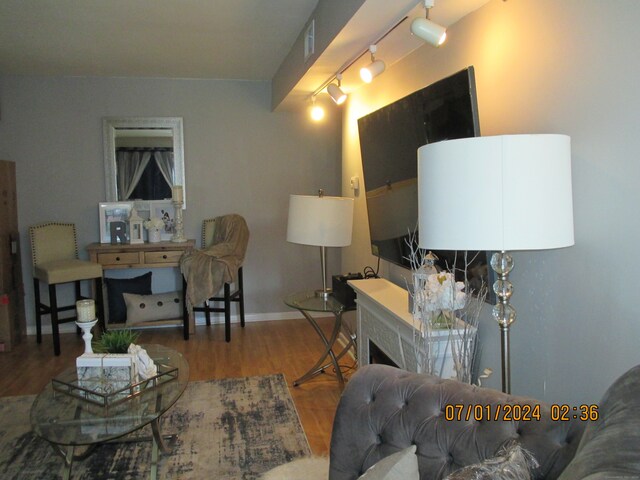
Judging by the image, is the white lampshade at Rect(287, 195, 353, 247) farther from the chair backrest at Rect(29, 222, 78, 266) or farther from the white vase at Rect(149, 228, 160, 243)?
the chair backrest at Rect(29, 222, 78, 266)

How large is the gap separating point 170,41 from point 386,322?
8.48 feet

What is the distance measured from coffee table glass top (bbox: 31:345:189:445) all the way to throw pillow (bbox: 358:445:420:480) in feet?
4.61

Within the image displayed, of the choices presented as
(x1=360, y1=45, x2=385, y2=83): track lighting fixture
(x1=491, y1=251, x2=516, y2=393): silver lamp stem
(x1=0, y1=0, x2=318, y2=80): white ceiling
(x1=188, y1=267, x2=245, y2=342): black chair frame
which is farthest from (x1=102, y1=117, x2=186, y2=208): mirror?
(x1=491, y1=251, x2=516, y2=393): silver lamp stem

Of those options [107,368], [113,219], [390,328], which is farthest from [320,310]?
[113,219]

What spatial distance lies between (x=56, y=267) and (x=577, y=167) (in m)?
4.20

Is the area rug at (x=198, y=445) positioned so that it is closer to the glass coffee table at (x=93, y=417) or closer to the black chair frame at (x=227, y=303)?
the glass coffee table at (x=93, y=417)

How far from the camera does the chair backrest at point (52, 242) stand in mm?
4801

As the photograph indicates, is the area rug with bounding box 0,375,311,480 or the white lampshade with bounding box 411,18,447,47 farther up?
the white lampshade with bounding box 411,18,447,47

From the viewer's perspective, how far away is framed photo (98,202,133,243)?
513 cm

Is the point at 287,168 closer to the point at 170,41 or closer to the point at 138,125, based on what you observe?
the point at 138,125

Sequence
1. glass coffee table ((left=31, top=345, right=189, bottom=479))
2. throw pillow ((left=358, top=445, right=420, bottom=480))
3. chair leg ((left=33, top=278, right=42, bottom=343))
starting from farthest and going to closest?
1. chair leg ((left=33, top=278, right=42, bottom=343))
2. glass coffee table ((left=31, top=345, right=189, bottom=479))
3. throw pillow ((left=358, top=445, right=420, bottom=480))

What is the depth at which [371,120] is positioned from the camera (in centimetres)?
316

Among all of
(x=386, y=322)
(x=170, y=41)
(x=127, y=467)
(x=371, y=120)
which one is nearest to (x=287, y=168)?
(x=170, y=41)

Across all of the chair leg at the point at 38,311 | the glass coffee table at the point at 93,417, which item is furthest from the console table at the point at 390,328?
the chair leg at the point at 38,311
